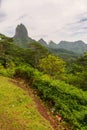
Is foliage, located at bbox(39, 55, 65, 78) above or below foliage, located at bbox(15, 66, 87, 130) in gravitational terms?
below

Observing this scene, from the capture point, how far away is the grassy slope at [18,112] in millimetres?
10641

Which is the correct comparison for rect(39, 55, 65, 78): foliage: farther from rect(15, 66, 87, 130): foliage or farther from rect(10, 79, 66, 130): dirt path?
rect(10, 79, 66, 130): dirt path

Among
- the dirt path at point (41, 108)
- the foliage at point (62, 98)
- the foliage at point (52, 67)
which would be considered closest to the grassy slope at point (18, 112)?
the dirt path at point (41, 108)

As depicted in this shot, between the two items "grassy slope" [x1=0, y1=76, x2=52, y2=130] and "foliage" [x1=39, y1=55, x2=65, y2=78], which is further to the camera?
"foliage" [x1=39, y1=55, x2=65, y2=78]

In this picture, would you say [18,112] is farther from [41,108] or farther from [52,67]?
[52,67]

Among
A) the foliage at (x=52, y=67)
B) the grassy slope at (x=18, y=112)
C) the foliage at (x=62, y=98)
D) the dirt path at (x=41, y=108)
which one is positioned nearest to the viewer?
the grassy slope at (x=18, y=112)

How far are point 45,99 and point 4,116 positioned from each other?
11.1ft

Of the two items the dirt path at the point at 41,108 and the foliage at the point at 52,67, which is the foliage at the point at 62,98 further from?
the foliage at the point at 52,67

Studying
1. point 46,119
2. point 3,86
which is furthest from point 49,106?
point 3,86

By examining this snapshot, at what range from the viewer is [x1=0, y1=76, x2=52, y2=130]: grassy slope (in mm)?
10641

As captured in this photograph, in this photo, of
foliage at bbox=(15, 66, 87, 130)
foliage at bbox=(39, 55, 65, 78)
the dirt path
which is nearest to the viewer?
the dirt path

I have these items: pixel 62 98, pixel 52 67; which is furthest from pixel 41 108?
pixel 52 67

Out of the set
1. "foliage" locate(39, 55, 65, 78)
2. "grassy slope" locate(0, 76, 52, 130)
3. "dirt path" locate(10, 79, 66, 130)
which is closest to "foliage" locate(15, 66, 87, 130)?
"dirt path" locate(10, 79, 66, 130)

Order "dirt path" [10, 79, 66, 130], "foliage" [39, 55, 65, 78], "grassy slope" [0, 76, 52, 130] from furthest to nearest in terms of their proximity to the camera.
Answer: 1. "foliage" [39, 55, 65, 78]
2. "dirt path" [10, 79, 66, 130]
3. "grassy slope" [0, 76, 52, 130]
